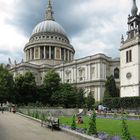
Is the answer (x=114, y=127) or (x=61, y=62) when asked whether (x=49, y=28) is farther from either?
(x=114, y=127)

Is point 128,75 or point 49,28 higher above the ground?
point 49,28

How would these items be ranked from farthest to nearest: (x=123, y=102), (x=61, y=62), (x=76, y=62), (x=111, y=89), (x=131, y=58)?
(x=61, y=62) → (x=76, y=62) → (x=111, y=89) → (x=131, y=58) → (x=123, y=102)

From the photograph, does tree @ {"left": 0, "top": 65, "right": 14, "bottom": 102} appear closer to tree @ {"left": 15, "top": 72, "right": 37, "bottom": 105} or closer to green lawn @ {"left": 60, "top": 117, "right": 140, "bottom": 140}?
tree @ {"left": 15, "top": 72, "right": 37, "bottom": 105}

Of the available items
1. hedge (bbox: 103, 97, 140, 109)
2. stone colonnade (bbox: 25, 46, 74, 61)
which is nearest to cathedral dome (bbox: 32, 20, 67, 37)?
stone colonnade (bbox: 25, 46, 74, 61)

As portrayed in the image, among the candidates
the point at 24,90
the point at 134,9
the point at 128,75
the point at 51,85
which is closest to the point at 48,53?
the point at 51,85

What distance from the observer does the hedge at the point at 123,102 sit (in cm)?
6956

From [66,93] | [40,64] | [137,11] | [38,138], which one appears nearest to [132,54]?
[137,11]

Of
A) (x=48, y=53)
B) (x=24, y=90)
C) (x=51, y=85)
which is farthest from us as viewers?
(x=48, y=53)

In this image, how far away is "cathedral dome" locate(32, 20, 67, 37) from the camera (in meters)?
132

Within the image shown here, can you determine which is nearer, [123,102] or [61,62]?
[123,102]

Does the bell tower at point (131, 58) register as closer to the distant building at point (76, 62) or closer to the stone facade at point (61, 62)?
the distant building at point (76, 62)

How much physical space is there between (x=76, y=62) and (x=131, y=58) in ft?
91.0

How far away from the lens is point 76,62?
355ft

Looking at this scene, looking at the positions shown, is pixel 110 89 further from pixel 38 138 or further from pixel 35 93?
pixel 38 138
